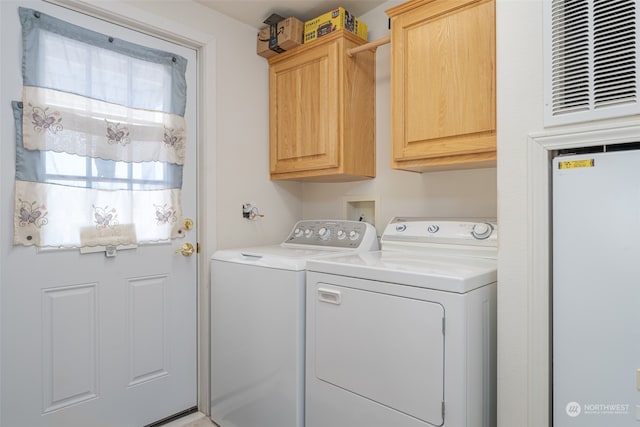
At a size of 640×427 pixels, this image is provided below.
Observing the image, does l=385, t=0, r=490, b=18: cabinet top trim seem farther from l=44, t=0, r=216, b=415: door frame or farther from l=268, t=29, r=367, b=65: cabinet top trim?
l=44, t=0, r=216, b=415: door frame

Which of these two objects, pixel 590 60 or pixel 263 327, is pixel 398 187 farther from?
pixel 590 60

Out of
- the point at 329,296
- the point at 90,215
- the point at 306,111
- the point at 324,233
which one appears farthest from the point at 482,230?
the point at 90,215

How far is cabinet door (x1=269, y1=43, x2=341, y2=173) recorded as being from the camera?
2.09 metres

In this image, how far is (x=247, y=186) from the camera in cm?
238

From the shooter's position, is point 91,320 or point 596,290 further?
point 91,320

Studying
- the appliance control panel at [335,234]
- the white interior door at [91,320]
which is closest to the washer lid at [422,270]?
the appliance control panel at [335,234]

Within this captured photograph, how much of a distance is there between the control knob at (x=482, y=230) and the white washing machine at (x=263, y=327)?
581 millimetres

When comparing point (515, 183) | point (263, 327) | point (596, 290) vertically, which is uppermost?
point (515, 183)

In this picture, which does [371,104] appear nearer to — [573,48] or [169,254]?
[573,48]

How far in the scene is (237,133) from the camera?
2309 mm

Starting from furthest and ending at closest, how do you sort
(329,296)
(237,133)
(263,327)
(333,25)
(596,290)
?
1. (237,133)
2. (333,25)
3. (263,327)
4. (329,296)
5. (596,290)

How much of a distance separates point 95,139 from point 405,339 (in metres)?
1.68

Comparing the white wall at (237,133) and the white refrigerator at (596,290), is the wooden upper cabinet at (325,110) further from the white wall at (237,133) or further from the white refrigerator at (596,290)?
the white refrigerator at (596,290)

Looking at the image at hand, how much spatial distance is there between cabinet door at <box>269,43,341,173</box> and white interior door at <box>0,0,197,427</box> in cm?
54
